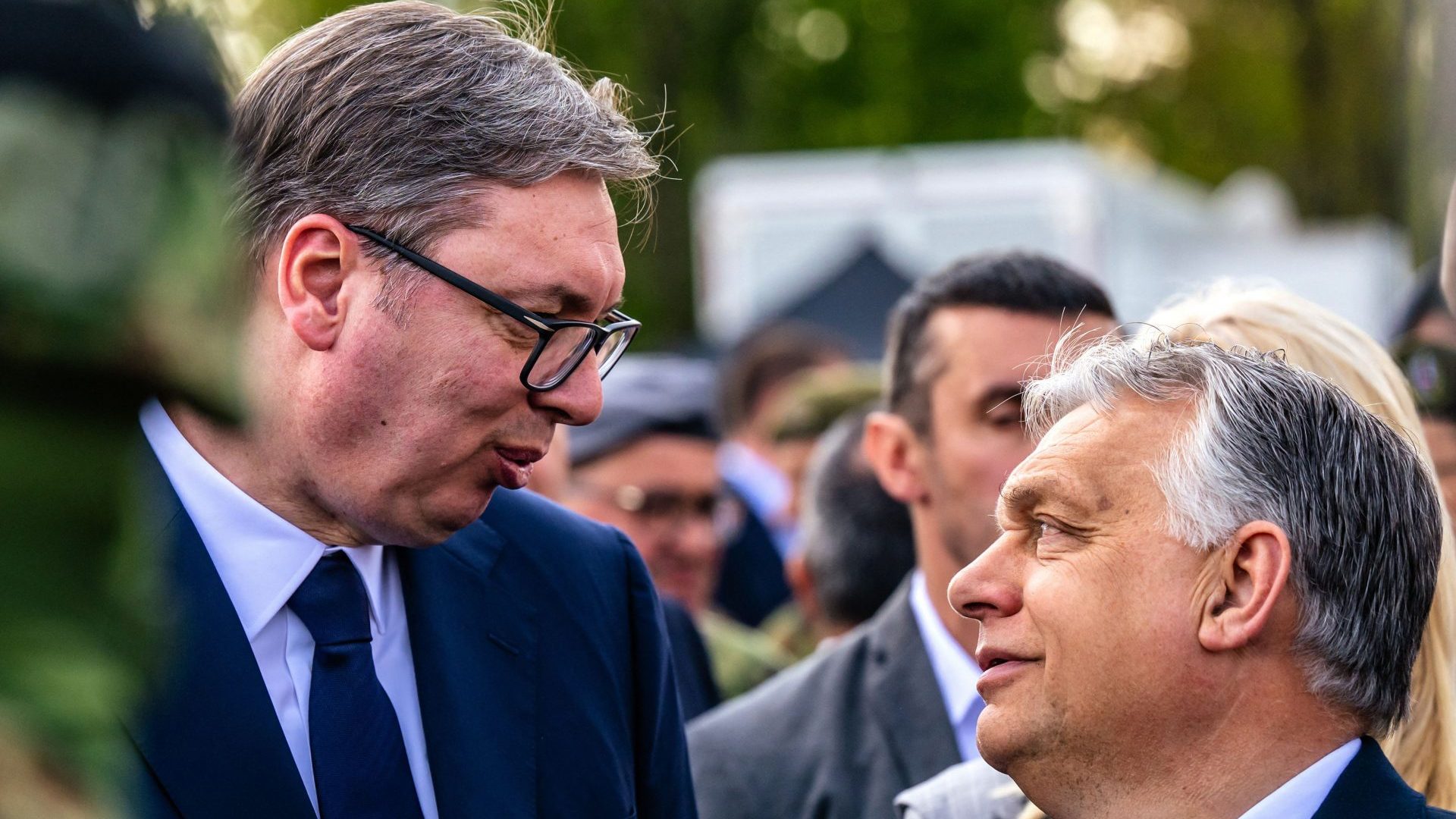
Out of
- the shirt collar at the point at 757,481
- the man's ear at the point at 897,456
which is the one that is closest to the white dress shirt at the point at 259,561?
the man's ear at the point at 897,456

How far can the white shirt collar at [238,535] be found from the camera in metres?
2.10

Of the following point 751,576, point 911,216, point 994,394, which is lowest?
point 751,576

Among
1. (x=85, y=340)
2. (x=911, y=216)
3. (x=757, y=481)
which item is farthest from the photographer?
(x=911, y=216)

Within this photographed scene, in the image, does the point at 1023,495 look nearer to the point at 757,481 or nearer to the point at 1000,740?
the point at 1000,740

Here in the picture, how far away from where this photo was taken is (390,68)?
2.16 metres

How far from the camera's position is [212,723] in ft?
Answer: 6.36

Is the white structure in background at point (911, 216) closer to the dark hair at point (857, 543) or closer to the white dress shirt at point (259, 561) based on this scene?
the dark hair at point (857, 543)

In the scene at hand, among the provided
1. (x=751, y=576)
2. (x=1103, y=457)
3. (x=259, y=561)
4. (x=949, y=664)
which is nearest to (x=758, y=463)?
(x=751, y=576)

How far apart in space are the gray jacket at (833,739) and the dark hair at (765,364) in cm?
570

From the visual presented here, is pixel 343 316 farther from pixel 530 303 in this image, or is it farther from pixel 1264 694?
pixel 1264 694

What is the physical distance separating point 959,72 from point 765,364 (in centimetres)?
1895

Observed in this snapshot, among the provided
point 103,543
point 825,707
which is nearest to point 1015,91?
point 825,707

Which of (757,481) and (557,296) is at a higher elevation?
(557,296)

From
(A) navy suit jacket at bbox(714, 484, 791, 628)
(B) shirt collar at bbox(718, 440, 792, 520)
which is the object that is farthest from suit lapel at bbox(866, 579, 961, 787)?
(B) shirt collar at bbox(718, 440, 792, 520)
